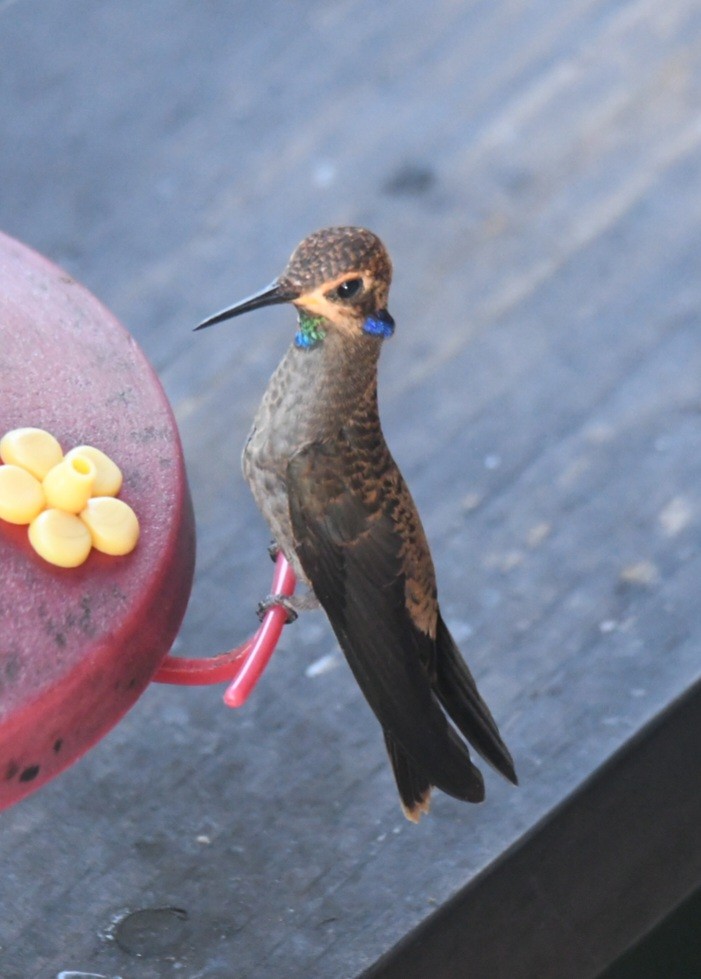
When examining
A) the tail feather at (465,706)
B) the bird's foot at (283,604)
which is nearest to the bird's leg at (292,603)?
the bird's foot at (283,604)

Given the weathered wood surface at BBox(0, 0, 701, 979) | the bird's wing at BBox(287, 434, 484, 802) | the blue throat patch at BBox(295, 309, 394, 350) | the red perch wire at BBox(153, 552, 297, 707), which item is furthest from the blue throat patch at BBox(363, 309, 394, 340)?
the weathered wood surface at BBox(0, 0, 701, 979)

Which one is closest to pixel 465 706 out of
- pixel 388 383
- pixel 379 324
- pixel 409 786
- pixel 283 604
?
pixel 409 786

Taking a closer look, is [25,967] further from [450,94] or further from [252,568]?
[450,94]

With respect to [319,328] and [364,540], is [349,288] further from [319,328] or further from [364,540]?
[364,540]

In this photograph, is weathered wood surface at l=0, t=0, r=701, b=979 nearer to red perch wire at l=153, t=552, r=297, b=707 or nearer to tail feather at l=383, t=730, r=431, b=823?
tail feather at l=383, t=730, r=431, b=823

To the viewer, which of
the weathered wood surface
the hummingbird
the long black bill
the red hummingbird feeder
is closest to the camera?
the red hummingbird feeder

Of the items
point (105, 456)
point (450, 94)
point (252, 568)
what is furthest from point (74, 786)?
point (450, 94)
